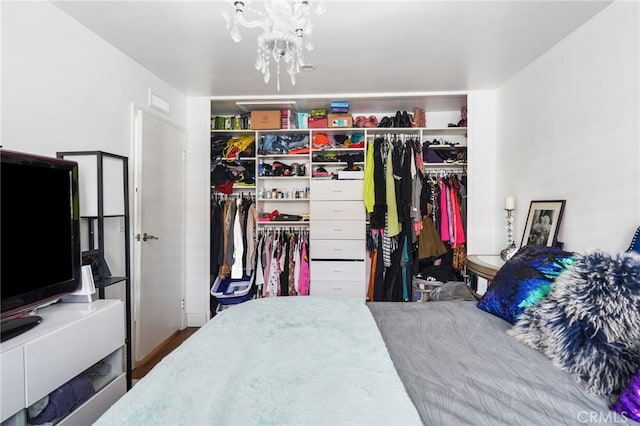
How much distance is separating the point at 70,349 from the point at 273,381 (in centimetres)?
100

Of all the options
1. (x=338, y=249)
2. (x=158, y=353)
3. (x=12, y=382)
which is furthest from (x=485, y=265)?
(x=158, y=353)

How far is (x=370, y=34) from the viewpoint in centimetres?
211

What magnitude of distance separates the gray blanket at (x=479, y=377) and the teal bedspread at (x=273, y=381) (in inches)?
3.6

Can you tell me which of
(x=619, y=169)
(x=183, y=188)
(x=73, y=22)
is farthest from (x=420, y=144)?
(x=73, y=22)

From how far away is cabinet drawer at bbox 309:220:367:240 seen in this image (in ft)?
10.9

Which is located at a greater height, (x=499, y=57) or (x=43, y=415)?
(x=499, y=57)

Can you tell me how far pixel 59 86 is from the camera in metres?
1.87

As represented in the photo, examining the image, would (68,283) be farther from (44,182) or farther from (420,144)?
(420,144)

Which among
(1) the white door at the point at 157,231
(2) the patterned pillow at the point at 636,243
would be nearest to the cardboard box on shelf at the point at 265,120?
(1) the white door at the point at 157,231

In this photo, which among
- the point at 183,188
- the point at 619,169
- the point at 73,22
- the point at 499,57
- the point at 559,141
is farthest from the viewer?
the point at 183,188

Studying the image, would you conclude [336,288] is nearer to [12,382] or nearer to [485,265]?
[485,265]

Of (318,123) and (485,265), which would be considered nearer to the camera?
(485,265)

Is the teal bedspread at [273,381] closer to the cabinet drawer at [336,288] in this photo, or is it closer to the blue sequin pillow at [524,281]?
the blue sequin pillow at [524,281]

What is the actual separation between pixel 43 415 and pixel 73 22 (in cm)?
208
